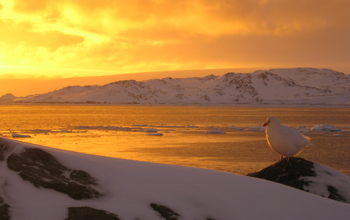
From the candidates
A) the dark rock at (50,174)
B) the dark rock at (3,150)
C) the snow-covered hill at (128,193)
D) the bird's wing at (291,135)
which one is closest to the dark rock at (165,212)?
the snow-covered hill at (128,193)

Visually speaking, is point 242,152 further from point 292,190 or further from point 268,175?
point 292,190

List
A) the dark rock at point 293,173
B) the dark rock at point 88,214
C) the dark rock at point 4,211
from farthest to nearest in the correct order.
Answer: the dark rock at point 293,173 → the dark rock at point 88,214 → the dark rock at point 4,211

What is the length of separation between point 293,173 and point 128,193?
411 cm

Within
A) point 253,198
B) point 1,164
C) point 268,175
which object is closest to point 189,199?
point 253,198

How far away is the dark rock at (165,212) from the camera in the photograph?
3881mm

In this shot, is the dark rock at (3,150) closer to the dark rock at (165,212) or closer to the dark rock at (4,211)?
the dark rock at (4,211)

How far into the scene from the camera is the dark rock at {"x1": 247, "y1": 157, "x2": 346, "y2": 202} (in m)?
6.80

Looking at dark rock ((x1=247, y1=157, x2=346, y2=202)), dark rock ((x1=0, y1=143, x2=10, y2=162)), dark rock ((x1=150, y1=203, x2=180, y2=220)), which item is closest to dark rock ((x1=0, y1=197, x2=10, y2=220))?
dark rock ((x1=0, y1=143, x2=10, y2=162))

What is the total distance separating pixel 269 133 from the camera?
23.7ft

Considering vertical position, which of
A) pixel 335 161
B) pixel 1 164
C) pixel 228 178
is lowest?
pixel 335 161

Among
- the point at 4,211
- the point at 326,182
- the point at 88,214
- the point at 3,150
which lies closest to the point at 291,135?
the point at 326,182

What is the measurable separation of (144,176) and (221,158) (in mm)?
8583

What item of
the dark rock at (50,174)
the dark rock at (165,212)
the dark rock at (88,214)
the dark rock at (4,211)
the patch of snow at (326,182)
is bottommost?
the patch of snow at (326,182)

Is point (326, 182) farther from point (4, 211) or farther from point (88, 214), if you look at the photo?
point (4, 211)
